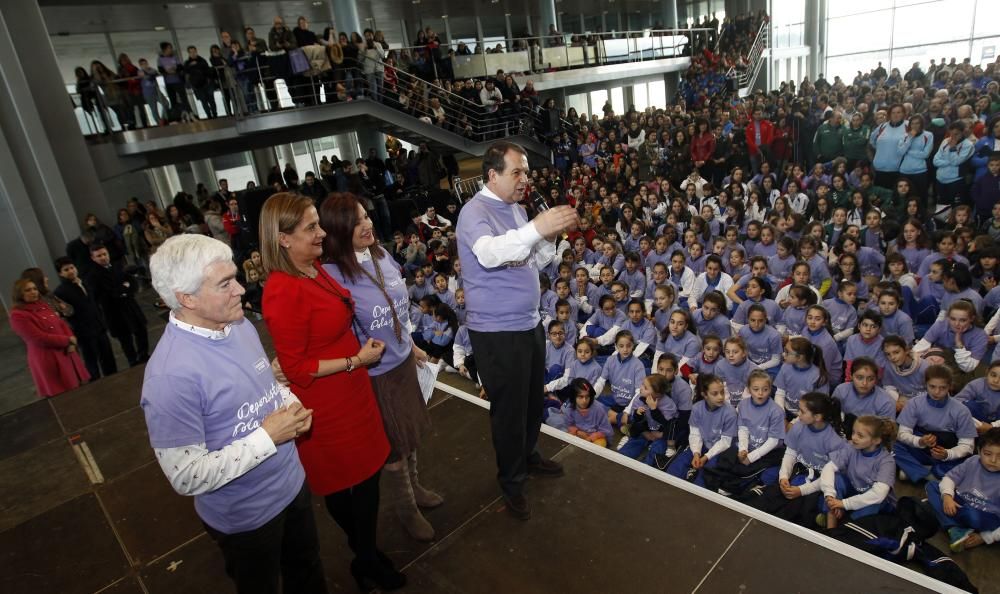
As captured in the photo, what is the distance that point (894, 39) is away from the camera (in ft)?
57.3

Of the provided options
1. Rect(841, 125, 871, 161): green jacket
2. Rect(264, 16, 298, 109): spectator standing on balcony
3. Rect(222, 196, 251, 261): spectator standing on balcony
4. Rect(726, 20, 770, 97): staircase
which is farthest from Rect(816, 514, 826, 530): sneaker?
Rect(726, 20, 770, 97): staircase

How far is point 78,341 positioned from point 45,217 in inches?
139

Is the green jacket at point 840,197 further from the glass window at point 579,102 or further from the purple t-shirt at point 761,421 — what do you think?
the glass window at point 579,102

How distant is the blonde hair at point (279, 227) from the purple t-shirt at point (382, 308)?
0.66 feet

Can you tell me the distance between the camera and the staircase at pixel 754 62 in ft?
58.7

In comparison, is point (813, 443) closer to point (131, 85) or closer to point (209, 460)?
point (209, 460)

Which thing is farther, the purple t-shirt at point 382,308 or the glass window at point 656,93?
the glass window at point 656,93

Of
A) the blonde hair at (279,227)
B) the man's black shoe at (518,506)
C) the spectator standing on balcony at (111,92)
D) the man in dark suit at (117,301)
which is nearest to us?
the blonde hair at (279,227)

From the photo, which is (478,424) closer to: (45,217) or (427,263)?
(427,263)

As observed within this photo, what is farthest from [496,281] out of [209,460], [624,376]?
[624,376]

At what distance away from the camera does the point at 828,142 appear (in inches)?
327

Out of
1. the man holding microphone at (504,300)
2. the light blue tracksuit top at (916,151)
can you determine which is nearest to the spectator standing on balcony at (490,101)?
the light blue tracksuit top at (916,151)

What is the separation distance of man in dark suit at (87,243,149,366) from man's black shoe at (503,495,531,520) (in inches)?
188

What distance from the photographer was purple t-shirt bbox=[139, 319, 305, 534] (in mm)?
1279
